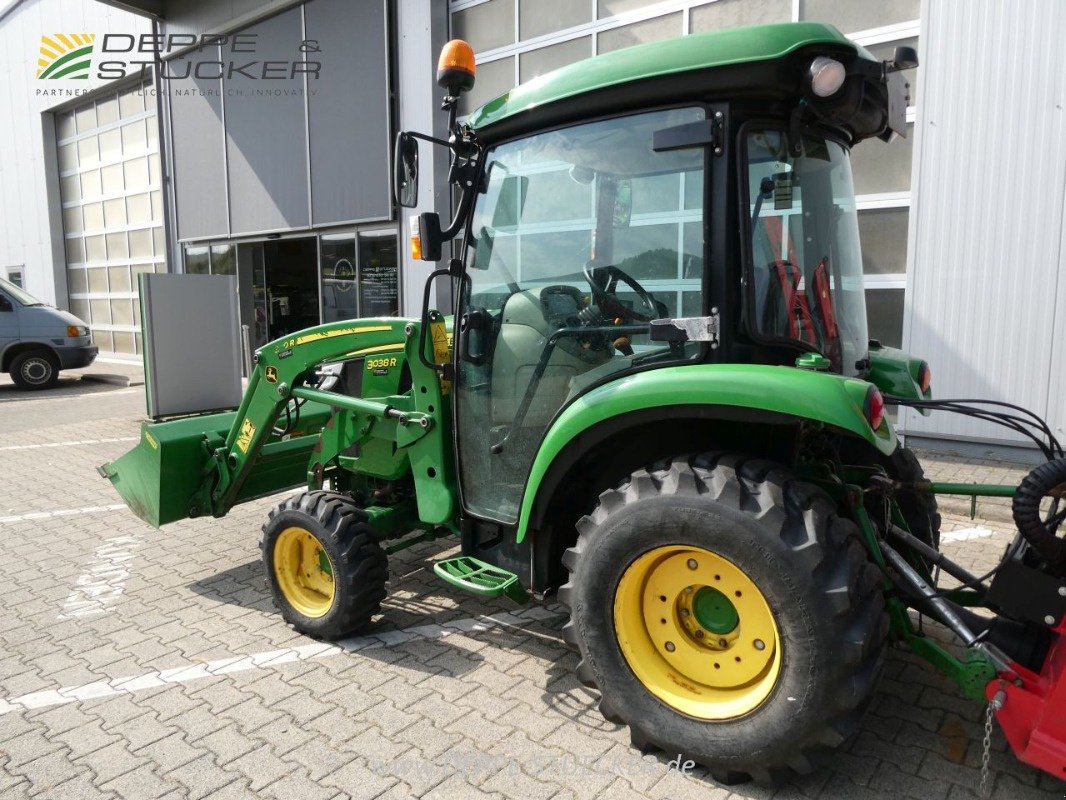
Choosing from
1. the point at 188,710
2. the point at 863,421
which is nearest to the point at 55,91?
the point at 188,710

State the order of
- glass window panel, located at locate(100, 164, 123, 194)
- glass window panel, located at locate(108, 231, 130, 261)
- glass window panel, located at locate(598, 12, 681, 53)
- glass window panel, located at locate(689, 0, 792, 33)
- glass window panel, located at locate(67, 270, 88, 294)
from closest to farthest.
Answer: glass window panel, located at locate(689, 0, 792, 33), glass window panel, located at locate(598, 12, 681, 53), glass window panel, located at locate(100, 164, 123, 194), glass window panel, located at locate(108, 231, 130, 261), glass window panel, located at locate(67, 270, 88, 294)

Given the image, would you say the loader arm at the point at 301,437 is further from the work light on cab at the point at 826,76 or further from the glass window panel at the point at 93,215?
the glass window panel at the point at 93,215

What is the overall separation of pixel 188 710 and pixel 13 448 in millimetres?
6708

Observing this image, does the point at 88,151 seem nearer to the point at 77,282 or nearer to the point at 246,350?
the point at 77,282

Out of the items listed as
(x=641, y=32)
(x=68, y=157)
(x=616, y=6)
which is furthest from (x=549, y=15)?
(x=68, y=157)

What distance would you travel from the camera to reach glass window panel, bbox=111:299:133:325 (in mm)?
16609

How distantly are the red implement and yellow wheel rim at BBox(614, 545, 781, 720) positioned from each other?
2.12 feet

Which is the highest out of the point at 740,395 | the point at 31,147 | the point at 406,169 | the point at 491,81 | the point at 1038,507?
the point at 31,147

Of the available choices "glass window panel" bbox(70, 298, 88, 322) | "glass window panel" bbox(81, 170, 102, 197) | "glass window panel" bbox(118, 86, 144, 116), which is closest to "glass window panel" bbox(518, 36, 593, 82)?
"glass window panel" bbox(118, 86, 144, 116)

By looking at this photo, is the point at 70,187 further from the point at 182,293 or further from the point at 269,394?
the point at 269,394

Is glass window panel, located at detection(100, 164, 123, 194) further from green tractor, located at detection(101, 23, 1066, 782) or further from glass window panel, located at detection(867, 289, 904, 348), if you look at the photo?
green tractor, located at detection(101, 23, 1066, 782)

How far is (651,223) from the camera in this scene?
2648 mm

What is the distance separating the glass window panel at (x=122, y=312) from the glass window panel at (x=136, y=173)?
2.44 meters

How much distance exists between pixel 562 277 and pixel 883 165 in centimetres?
489
